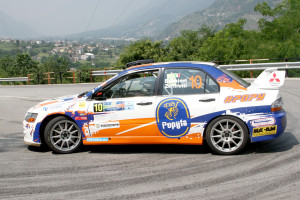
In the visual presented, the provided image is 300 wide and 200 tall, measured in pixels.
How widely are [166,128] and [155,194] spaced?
178 centimetres

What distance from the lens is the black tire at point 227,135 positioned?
18.9 feet

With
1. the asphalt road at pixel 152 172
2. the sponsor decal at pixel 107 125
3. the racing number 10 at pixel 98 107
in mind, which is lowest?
the asphalt road at pixel 152 172

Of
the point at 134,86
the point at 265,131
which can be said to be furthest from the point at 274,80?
the point at 134,86

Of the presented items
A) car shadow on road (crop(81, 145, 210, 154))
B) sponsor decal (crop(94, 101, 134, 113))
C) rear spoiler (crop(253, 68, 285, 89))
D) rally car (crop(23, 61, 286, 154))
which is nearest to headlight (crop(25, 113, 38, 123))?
rally car (crop(23, 61, 286, 154))

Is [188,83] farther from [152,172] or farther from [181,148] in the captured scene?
[152,172]

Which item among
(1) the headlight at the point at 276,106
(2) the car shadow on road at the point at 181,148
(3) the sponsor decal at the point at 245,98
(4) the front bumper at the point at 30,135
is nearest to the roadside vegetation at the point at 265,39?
(2) the car shadow on road at the point at 181,148

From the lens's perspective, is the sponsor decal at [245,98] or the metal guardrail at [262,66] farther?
the metal guardrail at [262,66]

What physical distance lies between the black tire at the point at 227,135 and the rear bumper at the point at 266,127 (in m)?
0.12

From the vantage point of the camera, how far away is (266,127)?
5.71 metres

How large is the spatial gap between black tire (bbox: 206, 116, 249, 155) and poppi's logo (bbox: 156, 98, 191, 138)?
0.41m

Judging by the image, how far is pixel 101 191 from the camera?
443cm

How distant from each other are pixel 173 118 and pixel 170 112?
0.37ft

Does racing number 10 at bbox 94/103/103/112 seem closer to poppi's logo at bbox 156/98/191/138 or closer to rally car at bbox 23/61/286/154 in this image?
rally car at bbox 23/61/286/154

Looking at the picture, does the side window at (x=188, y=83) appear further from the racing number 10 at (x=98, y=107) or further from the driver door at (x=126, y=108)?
the racing number 10 at (x=98, y=107)
